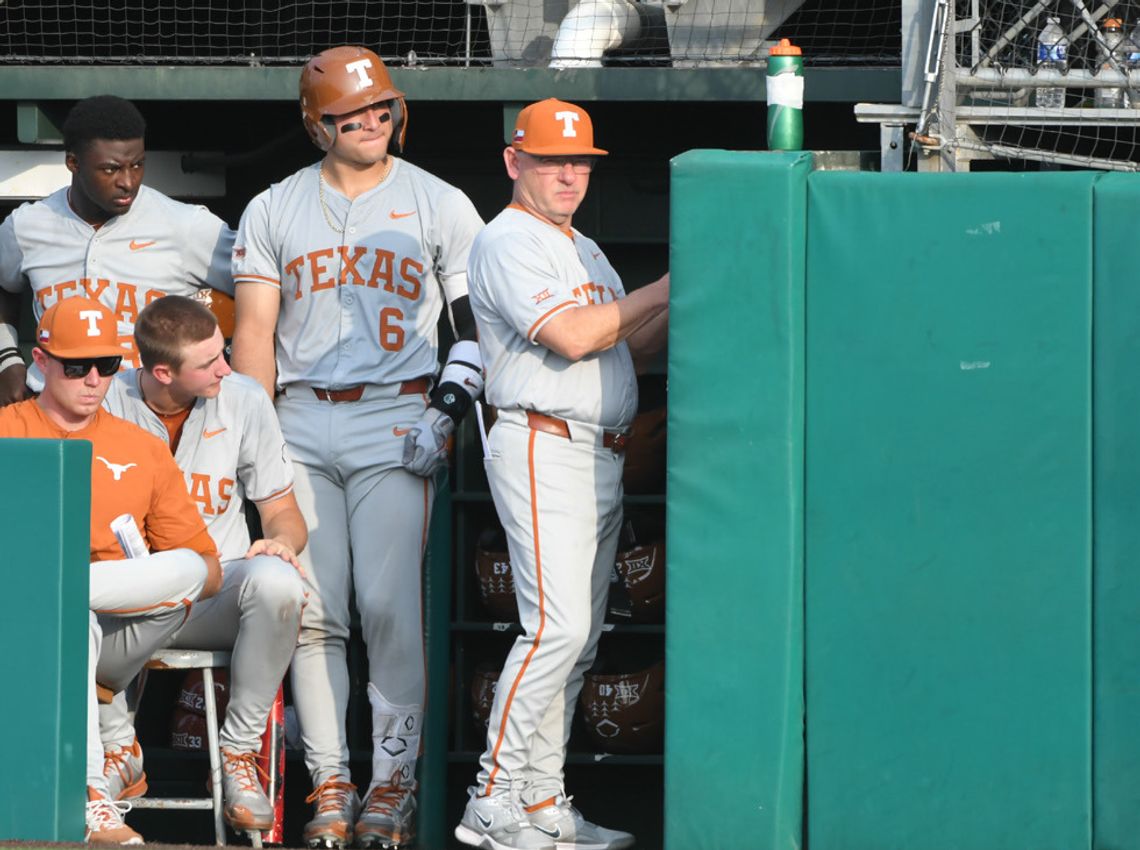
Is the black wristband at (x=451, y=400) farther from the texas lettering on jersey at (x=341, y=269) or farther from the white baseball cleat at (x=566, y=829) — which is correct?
the white baseball cleat at (x=566, y=829)

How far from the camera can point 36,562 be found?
4.04 meters

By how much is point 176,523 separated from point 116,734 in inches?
24.6

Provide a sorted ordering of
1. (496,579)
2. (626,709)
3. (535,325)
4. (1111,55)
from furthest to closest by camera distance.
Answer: (496,579) → (626,709) → (1111,55) → (535,325)

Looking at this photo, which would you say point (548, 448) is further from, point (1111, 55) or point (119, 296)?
point (1111, 55)

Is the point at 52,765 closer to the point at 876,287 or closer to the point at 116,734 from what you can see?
the point at 116,734

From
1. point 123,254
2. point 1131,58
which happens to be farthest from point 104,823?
point 1131,58

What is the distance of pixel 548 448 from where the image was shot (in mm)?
4371

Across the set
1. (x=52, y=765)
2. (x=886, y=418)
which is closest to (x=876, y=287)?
(x=886, y=418)

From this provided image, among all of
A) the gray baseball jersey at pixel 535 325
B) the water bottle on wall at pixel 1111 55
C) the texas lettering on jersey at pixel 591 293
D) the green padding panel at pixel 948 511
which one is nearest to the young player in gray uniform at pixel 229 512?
the gray baseball jersey at pixel 535 325

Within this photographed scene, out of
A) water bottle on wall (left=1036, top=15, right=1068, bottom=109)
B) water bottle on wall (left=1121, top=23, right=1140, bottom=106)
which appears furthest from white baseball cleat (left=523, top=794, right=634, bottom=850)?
water bottle on wall (left=1121, top=23, right=1140, bottom=106)

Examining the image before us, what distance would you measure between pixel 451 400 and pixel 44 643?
4.50 feet

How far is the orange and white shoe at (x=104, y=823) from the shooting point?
13.6 ft

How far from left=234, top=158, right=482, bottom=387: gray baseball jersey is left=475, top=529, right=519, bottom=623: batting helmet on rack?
104 centimetres

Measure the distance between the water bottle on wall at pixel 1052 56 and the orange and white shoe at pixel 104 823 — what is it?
3694 millimetres
